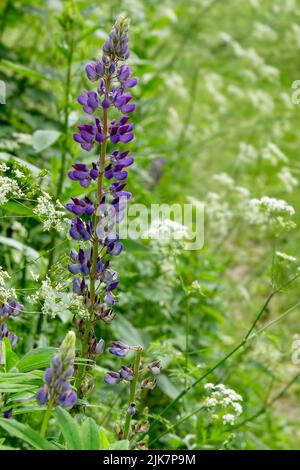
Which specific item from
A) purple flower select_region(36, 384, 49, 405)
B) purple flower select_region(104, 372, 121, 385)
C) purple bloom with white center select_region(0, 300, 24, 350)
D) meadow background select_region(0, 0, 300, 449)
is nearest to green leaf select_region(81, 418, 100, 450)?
purple flower select_region(36, 384, 49, 405)

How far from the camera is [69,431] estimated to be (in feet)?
5.70

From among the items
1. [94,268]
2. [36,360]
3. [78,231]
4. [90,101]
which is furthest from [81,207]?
[36,360]

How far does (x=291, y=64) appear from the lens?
351 inches

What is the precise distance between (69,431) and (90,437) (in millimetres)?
52

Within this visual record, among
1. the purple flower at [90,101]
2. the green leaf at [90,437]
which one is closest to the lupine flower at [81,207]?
the purple flower at [90,101]

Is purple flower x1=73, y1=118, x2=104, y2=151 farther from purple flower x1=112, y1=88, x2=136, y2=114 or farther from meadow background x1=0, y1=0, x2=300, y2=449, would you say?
meadow background x1=0, y1=0, x2=300, y2=449

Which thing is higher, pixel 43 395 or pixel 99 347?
pixel 99 347

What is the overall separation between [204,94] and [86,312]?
6.02 metres

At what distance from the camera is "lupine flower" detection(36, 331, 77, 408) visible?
174cm

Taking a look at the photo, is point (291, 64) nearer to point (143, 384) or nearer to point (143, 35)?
point (143, 35)

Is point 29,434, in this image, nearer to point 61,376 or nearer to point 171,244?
point 61,376

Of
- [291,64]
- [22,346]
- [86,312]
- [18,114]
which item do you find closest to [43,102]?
[18,114]

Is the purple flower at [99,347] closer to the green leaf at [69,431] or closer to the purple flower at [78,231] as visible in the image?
the purple flower at [78,231]

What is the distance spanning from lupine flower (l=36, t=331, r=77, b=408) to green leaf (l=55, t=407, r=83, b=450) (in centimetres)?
6
